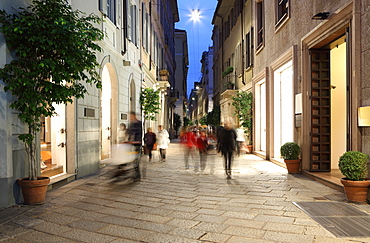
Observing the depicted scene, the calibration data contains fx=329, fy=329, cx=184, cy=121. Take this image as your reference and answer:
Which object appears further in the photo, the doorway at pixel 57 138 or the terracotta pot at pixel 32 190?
the doorway at pixel 57 138

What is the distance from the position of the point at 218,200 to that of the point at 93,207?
7.85ft

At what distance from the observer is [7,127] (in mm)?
5996

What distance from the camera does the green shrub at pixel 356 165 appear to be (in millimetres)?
6086

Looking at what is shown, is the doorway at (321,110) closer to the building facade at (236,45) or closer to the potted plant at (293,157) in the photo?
the potted plant at (293,157)

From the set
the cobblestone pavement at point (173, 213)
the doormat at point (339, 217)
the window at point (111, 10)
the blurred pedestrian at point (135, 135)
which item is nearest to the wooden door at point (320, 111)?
the cobblestone pavement at point (173, 213)

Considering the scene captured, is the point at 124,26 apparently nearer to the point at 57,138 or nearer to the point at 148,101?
the point at 148,101

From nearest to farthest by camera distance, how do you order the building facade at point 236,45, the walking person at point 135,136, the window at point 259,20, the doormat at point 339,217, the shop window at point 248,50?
the doormat at point 339,217 → the walking person at point 135,136 → the window at point 259,20 → the shop window at point 248,50 → the building facade at point 236,45

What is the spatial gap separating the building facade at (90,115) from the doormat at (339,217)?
5.37 meters

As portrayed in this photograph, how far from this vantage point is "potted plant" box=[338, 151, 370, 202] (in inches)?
239

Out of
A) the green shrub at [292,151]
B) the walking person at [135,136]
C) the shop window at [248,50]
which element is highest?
the shop window at [248,50]

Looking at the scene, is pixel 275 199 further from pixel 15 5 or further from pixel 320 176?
pixel 15 5

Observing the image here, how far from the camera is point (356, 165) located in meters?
6.07

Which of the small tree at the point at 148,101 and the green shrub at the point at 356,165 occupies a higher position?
the small tree at the point at 148,101

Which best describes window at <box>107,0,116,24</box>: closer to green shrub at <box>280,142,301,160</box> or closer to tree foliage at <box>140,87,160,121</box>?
tree foliage at <box>140,87,160,121</box>
